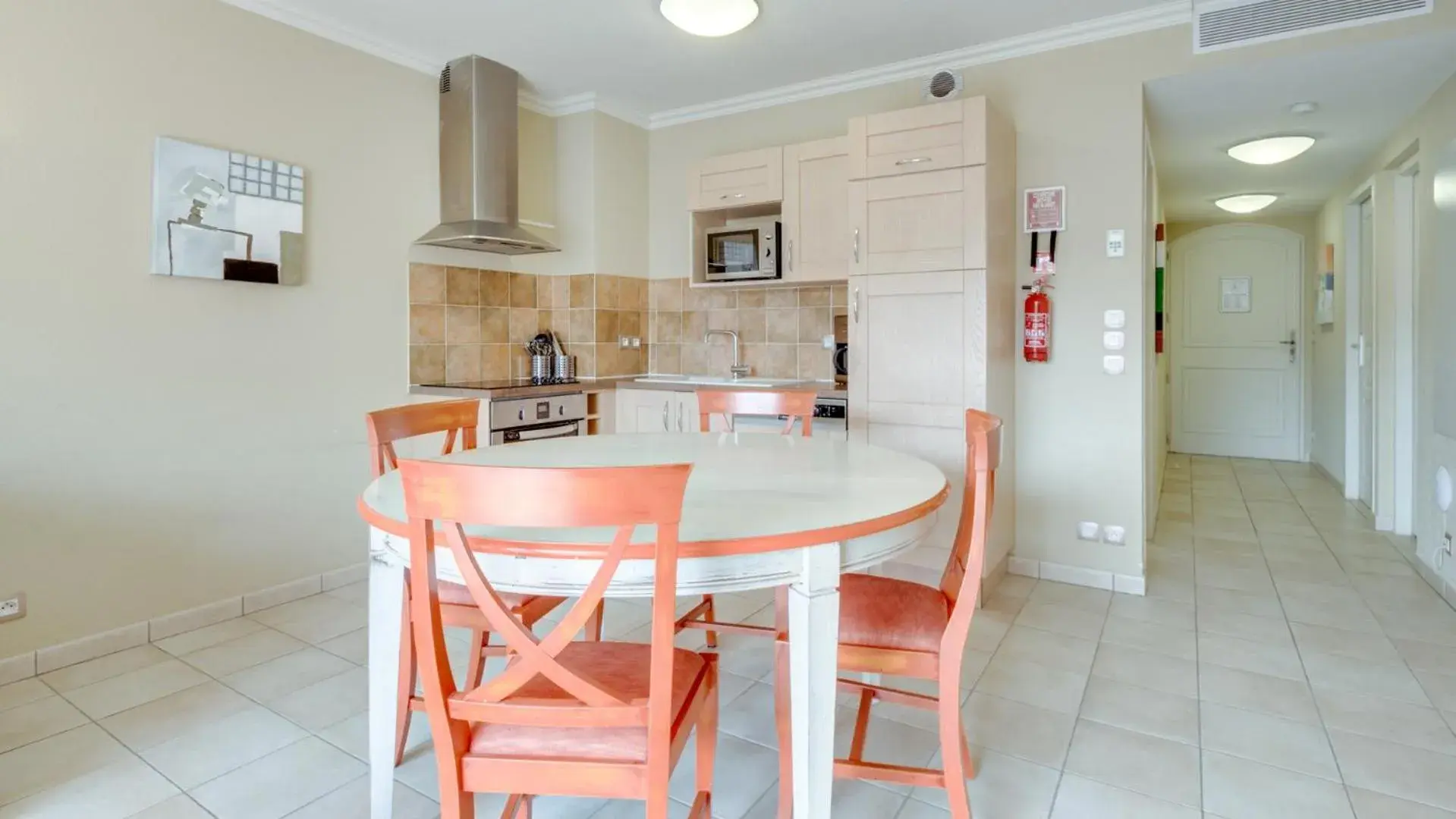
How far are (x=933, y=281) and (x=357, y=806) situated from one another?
257cm

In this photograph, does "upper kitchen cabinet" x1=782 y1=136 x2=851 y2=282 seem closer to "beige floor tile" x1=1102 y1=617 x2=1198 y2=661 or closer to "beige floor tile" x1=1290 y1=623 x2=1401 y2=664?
"beige floor tile" x1=1102 y1=617 x2=1198 y2=661

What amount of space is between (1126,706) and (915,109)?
2290mm

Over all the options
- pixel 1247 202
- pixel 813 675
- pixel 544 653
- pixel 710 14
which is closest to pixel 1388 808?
pixel 813 675

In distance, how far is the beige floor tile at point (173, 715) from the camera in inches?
81.4

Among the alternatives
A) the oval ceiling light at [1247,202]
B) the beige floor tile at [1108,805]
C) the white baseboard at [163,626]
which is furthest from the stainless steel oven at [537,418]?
the oval ceiling light at [1247,202]

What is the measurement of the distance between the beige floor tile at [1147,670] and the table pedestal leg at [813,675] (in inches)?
59.9

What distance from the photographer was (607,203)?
430cm

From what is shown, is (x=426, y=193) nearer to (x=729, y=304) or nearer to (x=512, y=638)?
(x=729, y=304)

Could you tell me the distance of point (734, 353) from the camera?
4.39 m

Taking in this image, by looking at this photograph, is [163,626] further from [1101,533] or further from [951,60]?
[951,60]

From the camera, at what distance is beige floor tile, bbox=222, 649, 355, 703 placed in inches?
92.0

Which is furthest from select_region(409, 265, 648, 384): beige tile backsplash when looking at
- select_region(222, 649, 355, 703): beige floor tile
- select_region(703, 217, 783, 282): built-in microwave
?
select_region(222, 649, 355, 703): beige floor tile

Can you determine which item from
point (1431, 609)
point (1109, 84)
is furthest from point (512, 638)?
point (1431, 609)

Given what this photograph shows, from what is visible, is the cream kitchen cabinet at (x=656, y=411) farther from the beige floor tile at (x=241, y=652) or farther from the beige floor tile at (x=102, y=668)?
the beige floor tile at (x=102, y=668)
